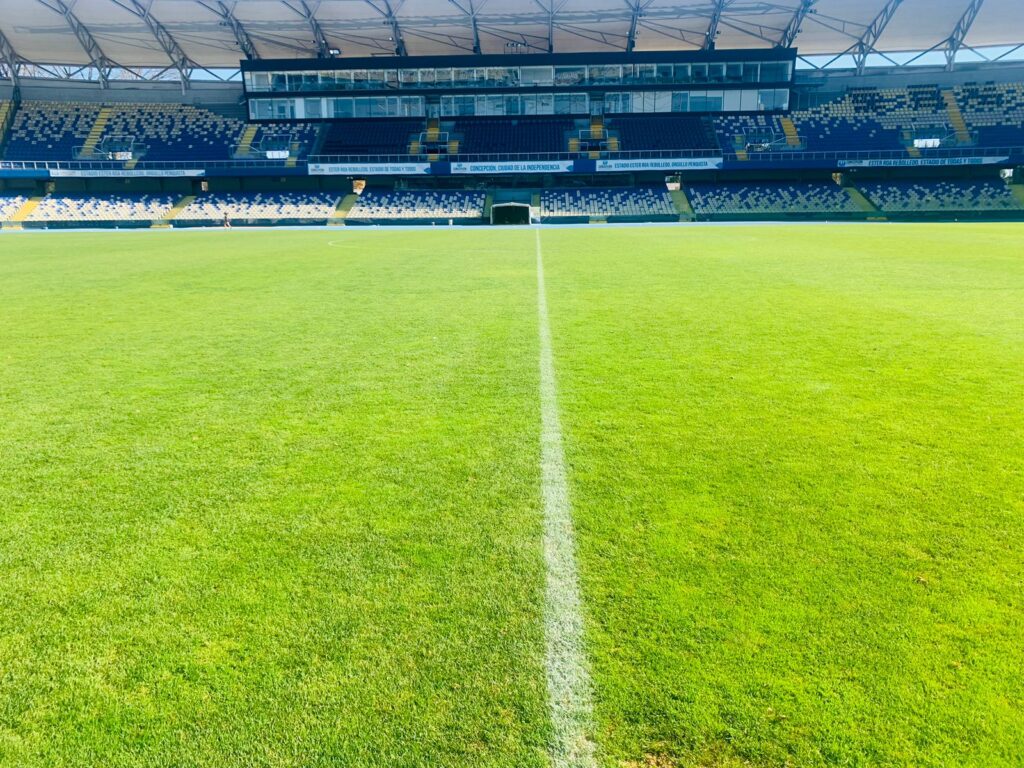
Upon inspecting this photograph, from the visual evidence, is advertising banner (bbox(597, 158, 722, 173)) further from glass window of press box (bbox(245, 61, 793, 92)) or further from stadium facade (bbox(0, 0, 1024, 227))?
glass window of press box (bbox(245, 61, 793, 92))

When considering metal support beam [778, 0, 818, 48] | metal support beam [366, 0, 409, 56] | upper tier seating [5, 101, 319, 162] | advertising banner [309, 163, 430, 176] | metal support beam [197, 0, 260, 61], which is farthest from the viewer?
upper tier seating [5, 101, 319, 162]

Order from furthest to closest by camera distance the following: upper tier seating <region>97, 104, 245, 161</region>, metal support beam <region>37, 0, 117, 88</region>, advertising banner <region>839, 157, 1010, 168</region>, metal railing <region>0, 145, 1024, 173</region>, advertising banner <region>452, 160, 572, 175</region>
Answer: upper tier seating <region>97, 104, 245, 161</region>
advertising banner <region>452, 160, 572, 175</region>
metal railing <region>0, 145, 1024, 173</region>
advertising banner <region>839, 157, 1010, 168</region>
metal support beam <region>37, 0, 117, 88</region>

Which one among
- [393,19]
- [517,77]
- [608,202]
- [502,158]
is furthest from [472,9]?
[608,202]

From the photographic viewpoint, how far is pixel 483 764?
2.13 m

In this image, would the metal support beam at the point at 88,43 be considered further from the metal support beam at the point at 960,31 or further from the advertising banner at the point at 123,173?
the metal support beam at the point at 960,31

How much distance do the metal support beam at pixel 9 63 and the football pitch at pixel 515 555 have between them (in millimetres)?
60647

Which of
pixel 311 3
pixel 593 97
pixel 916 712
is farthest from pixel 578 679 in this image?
pixel 593 97

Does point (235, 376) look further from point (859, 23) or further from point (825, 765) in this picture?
point (859, 23)

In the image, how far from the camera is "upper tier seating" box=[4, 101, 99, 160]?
52156 millimetres

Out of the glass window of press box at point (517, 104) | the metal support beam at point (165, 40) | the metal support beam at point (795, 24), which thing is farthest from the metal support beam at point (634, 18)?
the metal support beam at point (165, 40)

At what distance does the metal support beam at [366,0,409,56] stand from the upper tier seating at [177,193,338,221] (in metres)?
13.1

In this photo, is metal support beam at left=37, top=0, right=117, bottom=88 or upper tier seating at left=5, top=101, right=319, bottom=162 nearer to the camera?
metal support beam at left=37, top=0, right=117, bottom=88

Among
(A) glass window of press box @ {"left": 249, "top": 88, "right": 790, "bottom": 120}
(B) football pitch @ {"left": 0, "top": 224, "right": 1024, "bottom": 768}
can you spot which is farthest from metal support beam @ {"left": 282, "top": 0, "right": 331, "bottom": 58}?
(B) football pitch @ {"left": 0, "top": 224, "right": 1024, "bottom": 768}

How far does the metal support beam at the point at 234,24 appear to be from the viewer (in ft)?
151
